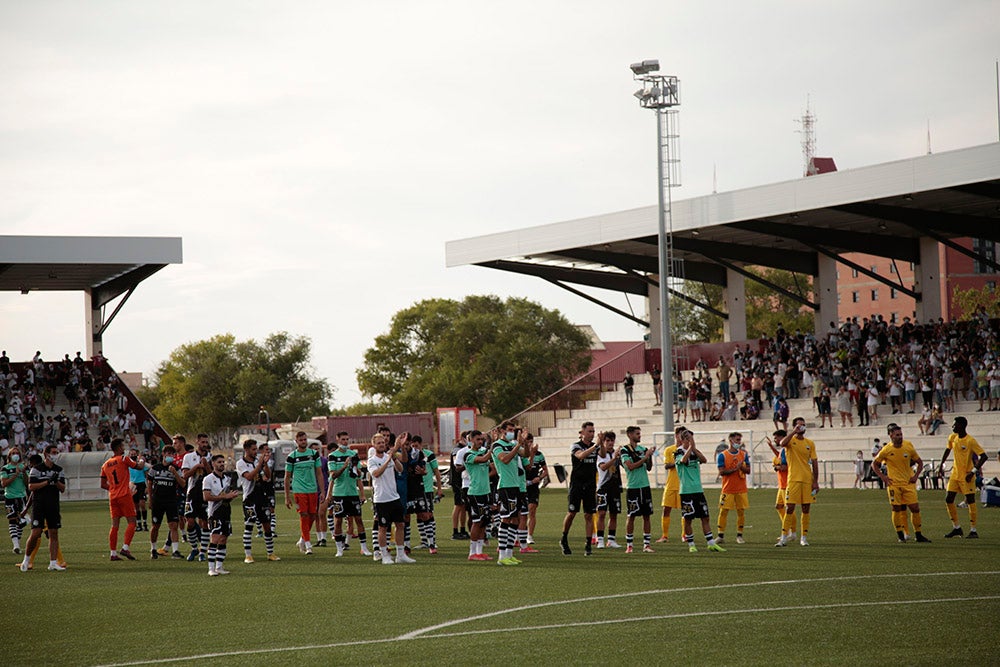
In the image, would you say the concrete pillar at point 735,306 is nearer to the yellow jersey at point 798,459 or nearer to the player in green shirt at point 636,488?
the player in green shirt at point 636,488

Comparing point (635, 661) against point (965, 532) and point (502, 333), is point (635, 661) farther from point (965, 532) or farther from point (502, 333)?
point (502, 333)

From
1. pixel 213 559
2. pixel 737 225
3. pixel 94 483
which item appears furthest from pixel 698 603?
pixel 94 483

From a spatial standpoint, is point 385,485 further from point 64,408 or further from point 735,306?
point 64,408

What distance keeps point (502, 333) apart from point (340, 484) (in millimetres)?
61722

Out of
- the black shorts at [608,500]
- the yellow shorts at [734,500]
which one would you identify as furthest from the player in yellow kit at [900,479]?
the black shorts at [608,500]

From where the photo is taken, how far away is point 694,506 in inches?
740

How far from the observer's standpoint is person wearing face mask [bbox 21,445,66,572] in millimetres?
18562

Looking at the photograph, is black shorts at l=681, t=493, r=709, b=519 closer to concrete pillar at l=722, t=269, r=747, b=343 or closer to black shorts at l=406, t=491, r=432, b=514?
black shorts at l=406, t=491, r=432, b=514

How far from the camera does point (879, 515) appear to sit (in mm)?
24766

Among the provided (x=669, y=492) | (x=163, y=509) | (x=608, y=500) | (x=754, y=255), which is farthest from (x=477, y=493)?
(x=754, y=255)

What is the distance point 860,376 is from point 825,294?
339 inches

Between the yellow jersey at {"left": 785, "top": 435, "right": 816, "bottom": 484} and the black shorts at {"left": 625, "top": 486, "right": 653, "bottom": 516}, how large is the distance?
2.23 m

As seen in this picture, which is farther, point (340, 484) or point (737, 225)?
point (737, 225)

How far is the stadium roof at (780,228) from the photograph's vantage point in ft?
127
